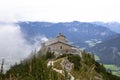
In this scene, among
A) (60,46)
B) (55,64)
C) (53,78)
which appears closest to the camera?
(53,78)

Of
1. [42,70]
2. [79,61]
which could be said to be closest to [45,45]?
[79,61]

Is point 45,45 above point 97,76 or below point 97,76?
above

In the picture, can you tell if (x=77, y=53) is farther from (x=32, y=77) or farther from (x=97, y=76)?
(x=32, y=77)

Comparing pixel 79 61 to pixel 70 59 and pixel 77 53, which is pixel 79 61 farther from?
pixel 77 53

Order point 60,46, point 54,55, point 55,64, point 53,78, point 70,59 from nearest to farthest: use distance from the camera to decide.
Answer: point 53,78 < point 55,64 < point 70,59 < point 54,55 < point 60,46

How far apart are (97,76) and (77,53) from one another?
1598cm

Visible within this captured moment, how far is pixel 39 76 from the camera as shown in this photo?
2502cm

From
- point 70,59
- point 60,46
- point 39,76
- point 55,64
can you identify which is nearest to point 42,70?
point 39,76

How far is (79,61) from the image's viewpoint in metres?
109

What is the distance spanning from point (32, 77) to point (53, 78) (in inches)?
59.4

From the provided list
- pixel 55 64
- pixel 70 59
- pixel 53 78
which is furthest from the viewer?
pixel 70 59

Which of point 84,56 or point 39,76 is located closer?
point 39,76

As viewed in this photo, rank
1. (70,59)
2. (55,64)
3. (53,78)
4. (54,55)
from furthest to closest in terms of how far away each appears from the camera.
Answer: (54,55) → (70,59) → (55,64) → (53,78)

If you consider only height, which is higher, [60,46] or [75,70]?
[60,46]
